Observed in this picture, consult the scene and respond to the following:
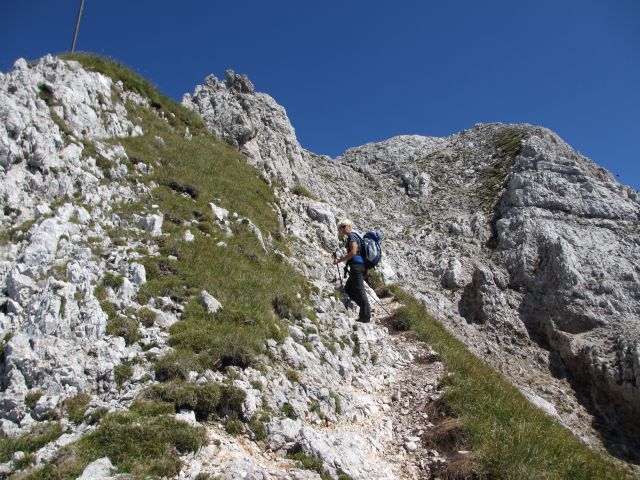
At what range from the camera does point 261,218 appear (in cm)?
2150

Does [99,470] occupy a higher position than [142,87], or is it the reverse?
[142,87]

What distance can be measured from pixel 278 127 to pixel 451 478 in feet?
113

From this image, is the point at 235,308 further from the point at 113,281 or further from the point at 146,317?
the point at 113,281

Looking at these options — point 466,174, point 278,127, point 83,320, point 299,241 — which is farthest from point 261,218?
point 466,174

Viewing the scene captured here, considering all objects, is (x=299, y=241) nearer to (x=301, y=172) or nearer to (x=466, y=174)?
(x=301, y=172)

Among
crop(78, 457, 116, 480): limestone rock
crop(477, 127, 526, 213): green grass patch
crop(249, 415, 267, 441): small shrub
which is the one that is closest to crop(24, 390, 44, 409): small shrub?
crop(78, 457, 116, 480): limestone rock

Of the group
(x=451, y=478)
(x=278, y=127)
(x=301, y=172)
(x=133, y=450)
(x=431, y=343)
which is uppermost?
(x=278, y=127)

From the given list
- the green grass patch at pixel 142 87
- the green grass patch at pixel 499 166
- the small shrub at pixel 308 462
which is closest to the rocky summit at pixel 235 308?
the small shrub at pixel 308 462

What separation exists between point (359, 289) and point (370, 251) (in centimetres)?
163

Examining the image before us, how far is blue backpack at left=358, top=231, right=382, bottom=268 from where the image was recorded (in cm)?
1770

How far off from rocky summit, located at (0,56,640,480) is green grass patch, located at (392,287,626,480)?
251mm

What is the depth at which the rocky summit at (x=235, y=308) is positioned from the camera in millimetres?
8789

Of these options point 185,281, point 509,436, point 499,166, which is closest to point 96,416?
point 185,281

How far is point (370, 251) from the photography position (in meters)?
17.8
